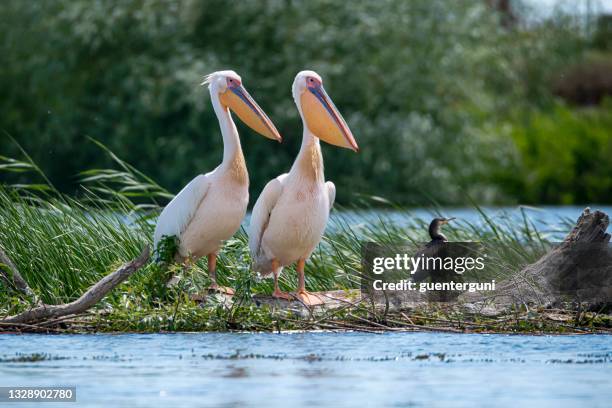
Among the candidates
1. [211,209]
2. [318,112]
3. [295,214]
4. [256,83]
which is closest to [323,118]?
[318,112]

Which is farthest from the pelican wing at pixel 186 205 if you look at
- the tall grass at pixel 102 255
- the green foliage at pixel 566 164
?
the green foliage at pixel 566 164

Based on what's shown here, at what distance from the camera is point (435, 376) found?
22.7 ft

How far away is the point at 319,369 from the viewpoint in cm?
700

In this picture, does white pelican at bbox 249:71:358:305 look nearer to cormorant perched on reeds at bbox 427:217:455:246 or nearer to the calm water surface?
the calm water surface

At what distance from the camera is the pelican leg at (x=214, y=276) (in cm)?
824

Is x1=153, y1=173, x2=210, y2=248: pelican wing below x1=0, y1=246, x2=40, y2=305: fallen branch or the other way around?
the other way around

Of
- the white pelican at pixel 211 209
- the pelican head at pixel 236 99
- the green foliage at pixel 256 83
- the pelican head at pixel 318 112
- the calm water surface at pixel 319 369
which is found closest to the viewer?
the calm water surface at pixel 319 369

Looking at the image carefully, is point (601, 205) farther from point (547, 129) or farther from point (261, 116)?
point (261, 116)

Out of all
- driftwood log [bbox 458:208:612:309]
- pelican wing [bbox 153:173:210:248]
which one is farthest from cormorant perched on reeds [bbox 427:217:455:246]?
pelican wing [bbox 153:173:210:248]

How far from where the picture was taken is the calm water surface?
6.32 metres

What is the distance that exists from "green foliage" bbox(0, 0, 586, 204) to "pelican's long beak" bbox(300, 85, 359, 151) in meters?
12.6

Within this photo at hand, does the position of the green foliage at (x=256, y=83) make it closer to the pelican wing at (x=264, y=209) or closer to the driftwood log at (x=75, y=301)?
the pelican wing at (x=264, y=209)

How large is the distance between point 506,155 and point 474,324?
15.1 meters

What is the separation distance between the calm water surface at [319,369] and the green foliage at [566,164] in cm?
1594
